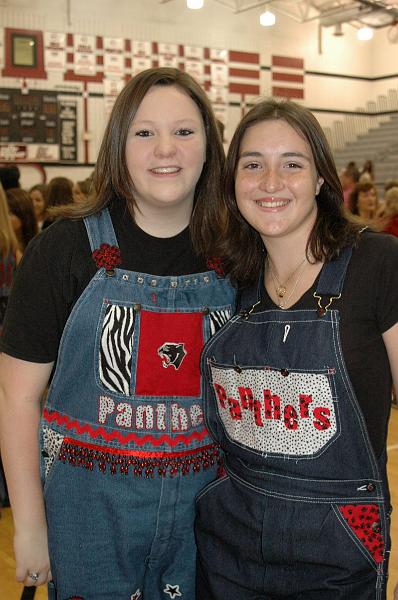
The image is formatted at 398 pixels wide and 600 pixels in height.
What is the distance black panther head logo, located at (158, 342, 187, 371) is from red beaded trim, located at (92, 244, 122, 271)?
244 mm

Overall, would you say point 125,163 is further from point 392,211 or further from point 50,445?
point 392,211

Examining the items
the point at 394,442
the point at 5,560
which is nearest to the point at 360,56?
the point at 394,442

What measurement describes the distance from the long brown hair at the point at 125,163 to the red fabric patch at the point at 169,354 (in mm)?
226

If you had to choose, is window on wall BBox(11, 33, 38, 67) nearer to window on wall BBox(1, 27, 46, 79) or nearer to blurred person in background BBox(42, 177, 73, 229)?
window on wall BBox(1, 27, 46, 79)

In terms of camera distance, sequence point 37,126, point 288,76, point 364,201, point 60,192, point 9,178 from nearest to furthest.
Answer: point 60,192 → point 9,178 → point 364,201 → point 37,126 → point 288,76

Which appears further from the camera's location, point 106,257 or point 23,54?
point 23,54

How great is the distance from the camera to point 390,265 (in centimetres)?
171

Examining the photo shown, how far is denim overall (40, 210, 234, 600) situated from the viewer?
1823 millimetres

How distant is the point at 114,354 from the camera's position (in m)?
1.83

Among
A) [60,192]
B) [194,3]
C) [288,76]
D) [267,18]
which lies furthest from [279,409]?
[288,76]

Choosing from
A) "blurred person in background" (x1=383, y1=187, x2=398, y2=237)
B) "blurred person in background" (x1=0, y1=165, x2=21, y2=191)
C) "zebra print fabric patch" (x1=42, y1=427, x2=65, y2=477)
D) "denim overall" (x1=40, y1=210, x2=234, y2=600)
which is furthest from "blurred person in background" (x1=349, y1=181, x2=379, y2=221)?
"zebra print fabric patch" (x1=42, y1=427, x2=65, y2=477)

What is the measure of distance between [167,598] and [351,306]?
0.91 m

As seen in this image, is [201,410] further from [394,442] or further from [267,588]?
[394,442]

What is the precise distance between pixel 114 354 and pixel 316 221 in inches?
25.3
